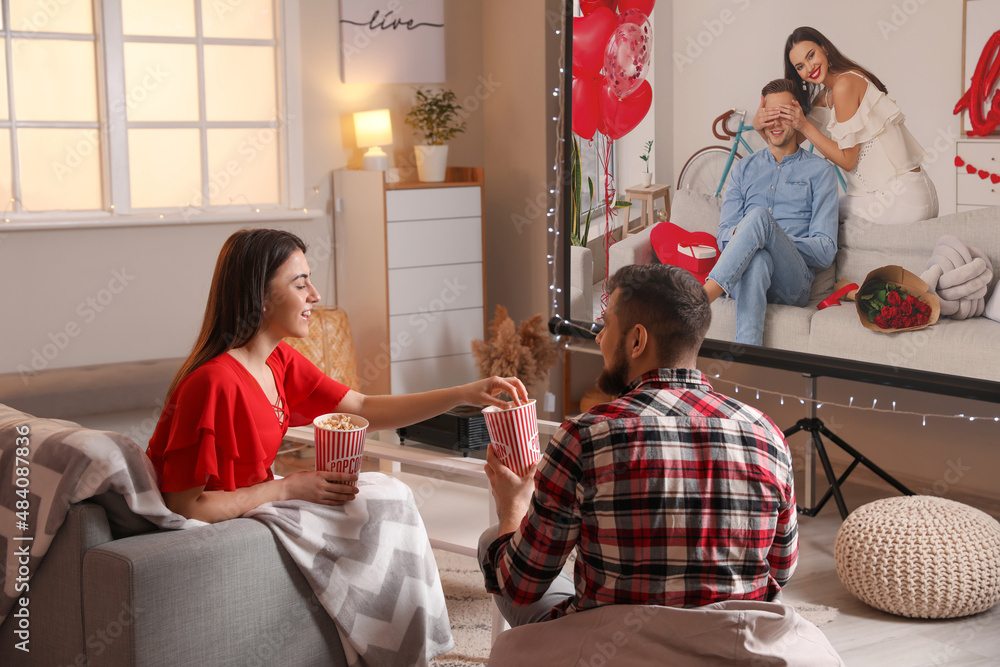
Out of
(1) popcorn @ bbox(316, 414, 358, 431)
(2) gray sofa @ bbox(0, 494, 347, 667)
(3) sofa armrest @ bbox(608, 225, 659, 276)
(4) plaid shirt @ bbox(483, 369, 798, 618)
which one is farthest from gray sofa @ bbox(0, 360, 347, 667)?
(3) sofa armrest @ bbox(608, 225, 659, 276)

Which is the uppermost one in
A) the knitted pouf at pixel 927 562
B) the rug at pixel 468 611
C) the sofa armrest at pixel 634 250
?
the sofa armrest at pixel 634 250

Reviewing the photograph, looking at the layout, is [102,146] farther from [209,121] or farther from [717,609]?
[717,609]

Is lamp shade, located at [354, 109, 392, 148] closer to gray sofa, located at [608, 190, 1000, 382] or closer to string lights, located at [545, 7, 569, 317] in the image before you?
A: string lights, located at [545, 7, 569, 317]

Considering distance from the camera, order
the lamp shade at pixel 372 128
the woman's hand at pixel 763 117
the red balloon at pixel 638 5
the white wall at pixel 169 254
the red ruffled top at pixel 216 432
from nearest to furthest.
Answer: the red ruffled top at pixel 216 432 → the woman's hand at pixel 763 117 → the white wall at pixel 169 254 → the red balloon at pixel 638 5 → the lamp shade at pixel 372 128

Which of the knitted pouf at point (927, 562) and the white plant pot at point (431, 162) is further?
the white plant pot at point (431, 162)

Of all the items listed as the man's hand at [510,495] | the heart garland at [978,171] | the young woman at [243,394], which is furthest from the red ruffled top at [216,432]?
the heart garland at [978,171]

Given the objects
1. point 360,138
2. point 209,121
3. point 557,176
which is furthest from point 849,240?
point 209,121

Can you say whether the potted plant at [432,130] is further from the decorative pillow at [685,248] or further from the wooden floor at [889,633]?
the wooden floor at [889,633]

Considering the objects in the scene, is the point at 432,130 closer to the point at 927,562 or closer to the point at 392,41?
the point at 392,41

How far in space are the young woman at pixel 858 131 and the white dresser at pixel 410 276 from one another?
1.60 metres

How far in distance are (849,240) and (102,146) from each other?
120 inches

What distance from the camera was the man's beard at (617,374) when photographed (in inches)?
61.2

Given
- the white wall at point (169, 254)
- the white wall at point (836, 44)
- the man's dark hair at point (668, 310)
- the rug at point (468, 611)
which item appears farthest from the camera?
the white wall at point (169, 254)

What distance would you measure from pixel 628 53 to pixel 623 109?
0.24m
